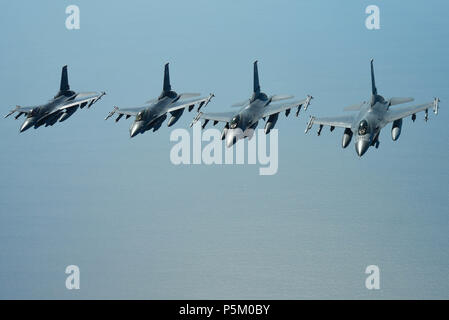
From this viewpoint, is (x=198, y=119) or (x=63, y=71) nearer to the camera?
(x=198, y=119)

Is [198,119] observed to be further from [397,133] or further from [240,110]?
[397,133]

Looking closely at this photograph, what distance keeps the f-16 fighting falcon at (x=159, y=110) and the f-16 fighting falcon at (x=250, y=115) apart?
79.3 inches

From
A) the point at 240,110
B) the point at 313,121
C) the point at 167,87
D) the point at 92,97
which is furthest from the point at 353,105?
the point at 92,97

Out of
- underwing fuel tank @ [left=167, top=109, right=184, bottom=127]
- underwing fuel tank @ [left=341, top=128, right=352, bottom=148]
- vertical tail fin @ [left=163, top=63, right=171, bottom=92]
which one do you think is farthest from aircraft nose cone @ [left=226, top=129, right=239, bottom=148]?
vertical tail fin @ [left=163, top=63, right=171, bottom=92]

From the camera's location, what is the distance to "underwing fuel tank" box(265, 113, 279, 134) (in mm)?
53831

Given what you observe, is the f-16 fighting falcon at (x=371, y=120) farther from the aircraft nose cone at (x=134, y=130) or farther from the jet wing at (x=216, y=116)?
the aircraft nose cone at (x=134, y=130)

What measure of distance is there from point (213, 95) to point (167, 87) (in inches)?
189

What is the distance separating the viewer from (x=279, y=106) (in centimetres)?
5466

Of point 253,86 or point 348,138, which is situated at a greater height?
point 253,86

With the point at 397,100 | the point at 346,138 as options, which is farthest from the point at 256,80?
the point at 397,100

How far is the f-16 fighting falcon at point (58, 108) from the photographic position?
183 ft

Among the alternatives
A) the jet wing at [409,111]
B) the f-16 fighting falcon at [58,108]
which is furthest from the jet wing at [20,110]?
the jet wing at [409,111]

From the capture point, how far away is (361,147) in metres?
48.4

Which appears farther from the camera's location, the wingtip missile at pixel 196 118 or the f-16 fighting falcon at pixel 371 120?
the wingtip missile at pixel 196 118
